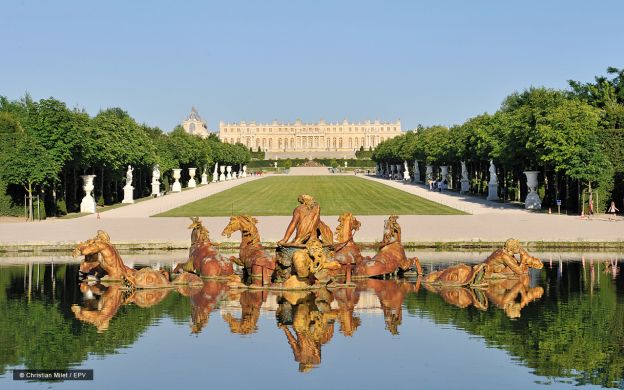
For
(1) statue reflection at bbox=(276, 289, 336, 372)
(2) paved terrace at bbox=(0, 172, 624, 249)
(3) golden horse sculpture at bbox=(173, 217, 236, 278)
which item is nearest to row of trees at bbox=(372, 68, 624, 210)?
(2) paved terrace at bbox=(0, 172, 624, 249)

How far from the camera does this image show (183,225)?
39.2m

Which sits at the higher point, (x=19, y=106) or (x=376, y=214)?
(x=19, y=106)

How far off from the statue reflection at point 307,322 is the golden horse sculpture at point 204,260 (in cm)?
281

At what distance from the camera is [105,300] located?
19.3 meters

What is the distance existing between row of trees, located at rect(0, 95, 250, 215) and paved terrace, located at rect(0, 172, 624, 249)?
9.28ft

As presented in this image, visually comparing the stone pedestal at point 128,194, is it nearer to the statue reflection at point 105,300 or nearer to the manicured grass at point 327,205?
the manicured grass at point 327,205

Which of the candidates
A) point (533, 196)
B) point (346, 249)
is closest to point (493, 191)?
point (533, 196)

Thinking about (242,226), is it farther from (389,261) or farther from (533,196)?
(533,196)

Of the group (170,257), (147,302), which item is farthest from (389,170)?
(147,302)

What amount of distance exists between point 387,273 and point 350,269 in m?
1.27

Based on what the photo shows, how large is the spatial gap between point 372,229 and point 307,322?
19.4m

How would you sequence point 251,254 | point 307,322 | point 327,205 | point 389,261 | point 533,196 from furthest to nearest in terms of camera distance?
1. point 327,205
2. point 533,196
3. point 389,261
4. point 251,254
5. point 307,322

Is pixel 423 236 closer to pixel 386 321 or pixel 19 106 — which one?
pixel 386 321

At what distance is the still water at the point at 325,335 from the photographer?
1285 cm
